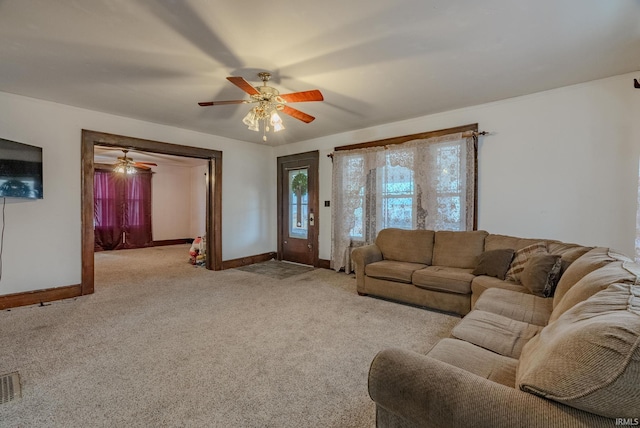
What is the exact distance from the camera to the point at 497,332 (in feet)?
5.49

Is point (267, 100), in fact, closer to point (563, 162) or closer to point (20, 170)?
point (20, 170)

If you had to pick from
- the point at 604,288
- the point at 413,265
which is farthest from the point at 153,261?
the point at 604,288

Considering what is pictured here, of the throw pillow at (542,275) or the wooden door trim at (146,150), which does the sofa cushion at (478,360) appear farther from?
the wooden door trim at (146,150)

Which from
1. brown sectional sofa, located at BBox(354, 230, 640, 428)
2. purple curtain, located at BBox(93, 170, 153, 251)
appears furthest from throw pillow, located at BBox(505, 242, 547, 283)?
purple curtain, located at BBox(93, 170, 153, 251)

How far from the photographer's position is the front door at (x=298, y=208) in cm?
565

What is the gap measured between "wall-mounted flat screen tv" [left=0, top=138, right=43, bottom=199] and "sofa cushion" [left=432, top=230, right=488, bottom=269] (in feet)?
16.0

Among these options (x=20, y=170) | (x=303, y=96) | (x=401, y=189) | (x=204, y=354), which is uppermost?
(x=303, y=96)

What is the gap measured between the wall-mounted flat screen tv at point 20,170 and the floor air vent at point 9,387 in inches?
80.5

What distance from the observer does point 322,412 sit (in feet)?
5.39

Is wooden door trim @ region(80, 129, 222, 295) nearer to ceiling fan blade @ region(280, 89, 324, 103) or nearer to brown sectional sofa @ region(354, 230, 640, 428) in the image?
ceiling fan blade @ region(280, 89, 324, 103)

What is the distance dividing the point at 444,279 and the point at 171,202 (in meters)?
8.15

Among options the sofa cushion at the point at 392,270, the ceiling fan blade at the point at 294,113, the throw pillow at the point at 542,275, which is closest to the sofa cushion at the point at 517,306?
the throw pillow at the point at 542,275

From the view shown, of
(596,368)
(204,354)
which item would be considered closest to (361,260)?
(204,354)

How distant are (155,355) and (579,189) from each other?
4.51 m
